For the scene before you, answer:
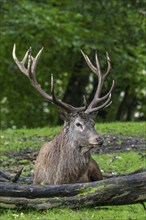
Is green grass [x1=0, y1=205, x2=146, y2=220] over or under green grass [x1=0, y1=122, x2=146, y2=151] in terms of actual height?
over

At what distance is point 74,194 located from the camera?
6.07 m

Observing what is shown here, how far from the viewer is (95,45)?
1928 cm

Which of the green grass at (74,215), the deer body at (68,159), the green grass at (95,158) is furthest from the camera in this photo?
the deer body at (68,159)

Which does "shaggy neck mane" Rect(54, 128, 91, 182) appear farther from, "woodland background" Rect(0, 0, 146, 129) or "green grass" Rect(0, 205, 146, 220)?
"woodland background" Rect(0, 0, 146, 129)

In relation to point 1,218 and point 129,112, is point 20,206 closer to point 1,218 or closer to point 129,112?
point 1,218

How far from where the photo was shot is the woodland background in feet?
59.7

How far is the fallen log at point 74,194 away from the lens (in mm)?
5859

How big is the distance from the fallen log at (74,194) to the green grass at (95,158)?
80mm

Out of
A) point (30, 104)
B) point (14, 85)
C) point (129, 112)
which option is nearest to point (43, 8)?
point (14, 85)

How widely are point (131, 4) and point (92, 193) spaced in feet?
51.6

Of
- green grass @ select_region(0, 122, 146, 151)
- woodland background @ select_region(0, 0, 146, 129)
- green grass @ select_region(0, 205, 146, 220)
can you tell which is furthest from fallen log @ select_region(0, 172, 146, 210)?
woodland background @ select_region(0, 0, 146, 129)

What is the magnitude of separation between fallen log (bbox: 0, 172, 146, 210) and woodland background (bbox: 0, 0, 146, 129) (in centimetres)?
1136

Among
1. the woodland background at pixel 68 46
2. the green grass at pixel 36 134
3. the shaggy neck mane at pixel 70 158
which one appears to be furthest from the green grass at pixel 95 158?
the woodland background at pixel 68 46

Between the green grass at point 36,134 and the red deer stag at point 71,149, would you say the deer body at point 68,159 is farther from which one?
the green grass at point 36,134
